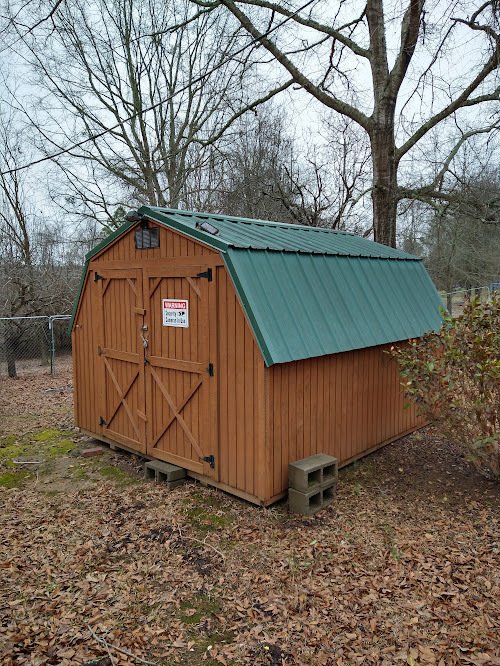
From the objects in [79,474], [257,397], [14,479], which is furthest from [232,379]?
[14,479]

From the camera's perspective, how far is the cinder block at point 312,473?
457 centimetres

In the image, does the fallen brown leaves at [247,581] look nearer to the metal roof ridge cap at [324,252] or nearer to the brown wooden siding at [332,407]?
the brown wooden siding at [332,407]

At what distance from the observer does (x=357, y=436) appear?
5.89 metres

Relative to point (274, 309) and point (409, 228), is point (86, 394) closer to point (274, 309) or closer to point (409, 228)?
point (274, 309)

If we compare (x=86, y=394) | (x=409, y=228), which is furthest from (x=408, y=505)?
(x=409, y=228)

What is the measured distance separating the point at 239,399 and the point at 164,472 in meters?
1.41

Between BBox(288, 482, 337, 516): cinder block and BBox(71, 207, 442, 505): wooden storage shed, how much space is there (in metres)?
0.15

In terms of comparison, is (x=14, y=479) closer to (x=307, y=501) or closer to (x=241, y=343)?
(x=241, y=343)

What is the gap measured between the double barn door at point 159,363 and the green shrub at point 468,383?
7.59ft

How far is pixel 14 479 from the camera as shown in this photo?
5.84 metres

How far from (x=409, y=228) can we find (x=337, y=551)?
1833cm

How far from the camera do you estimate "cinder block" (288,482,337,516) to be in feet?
15.0

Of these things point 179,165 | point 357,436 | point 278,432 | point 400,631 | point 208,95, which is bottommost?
point 400,631

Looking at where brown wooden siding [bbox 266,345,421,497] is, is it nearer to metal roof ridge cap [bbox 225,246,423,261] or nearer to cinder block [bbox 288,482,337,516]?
cinder block [bbox 288,482,337,516]
